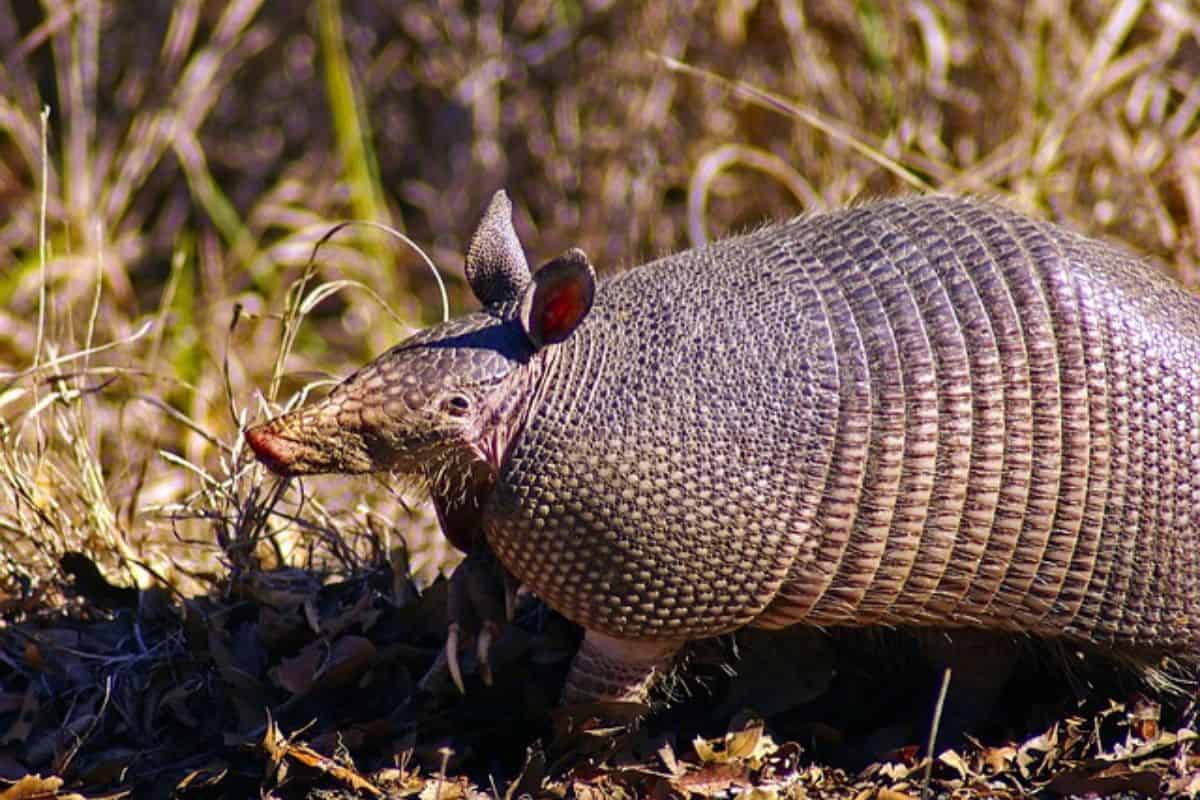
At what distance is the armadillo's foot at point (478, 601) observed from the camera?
14.2 feet

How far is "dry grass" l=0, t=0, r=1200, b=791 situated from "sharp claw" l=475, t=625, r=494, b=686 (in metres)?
2.29

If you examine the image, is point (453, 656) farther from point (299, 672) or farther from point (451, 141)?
point (451, 141)

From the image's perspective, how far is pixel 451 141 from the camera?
9.39 meters

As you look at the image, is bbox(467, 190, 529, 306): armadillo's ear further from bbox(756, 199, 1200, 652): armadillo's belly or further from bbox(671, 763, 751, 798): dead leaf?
bbox(671, 763, 751, 798): dead leaf

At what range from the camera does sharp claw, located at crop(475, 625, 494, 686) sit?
164 inches

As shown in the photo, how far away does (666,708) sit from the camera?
449 centimetres

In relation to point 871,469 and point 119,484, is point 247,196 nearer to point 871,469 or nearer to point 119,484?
point 119,484

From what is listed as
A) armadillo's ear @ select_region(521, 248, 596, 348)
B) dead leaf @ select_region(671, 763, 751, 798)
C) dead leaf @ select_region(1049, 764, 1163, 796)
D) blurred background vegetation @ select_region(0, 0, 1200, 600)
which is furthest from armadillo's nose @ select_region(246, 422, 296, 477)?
blurred background vegetation @ select_region(0, 0, 1200, 600)

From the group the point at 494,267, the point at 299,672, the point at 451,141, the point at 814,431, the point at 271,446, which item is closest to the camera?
the point at 271,446

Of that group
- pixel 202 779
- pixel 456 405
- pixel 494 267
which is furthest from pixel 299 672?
pixel 494 267

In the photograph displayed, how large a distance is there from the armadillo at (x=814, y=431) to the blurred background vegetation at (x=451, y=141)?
9.33 feet

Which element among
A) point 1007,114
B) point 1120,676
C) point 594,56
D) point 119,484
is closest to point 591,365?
point 1120,676

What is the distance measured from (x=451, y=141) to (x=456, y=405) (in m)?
5.85

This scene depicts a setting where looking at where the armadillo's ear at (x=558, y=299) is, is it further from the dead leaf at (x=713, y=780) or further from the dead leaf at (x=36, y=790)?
the dead leaf at (x=36, y=790)
